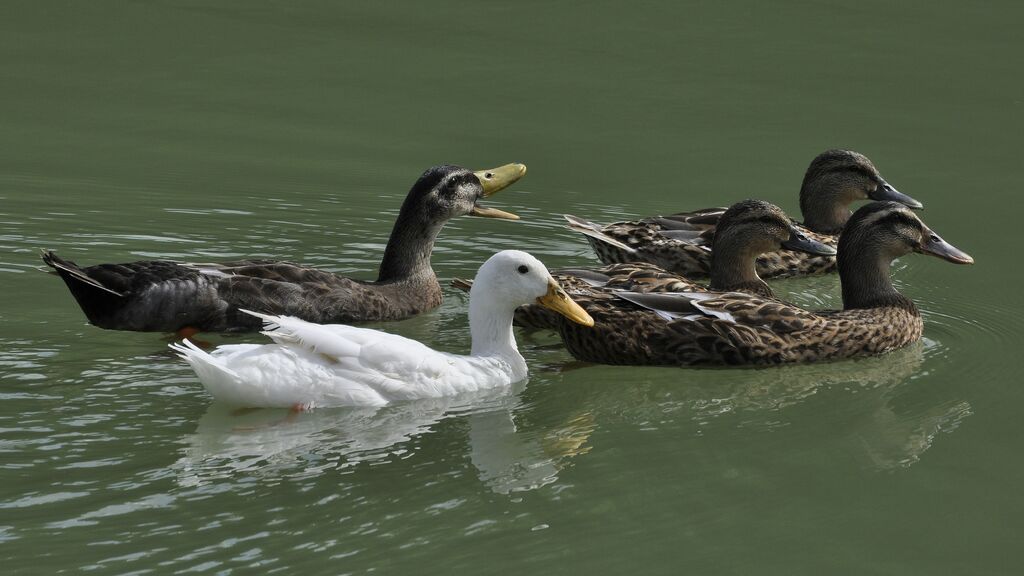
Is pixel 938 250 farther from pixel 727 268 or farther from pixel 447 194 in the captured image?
pixel 447 194

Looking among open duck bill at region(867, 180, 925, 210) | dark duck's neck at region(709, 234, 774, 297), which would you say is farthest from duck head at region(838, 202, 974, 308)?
open duck bill at region(867, 180, 925, 210)

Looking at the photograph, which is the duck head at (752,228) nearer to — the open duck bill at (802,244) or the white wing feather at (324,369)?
the open duck bill at (802,244)

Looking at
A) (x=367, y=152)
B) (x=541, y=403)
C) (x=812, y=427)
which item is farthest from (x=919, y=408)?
(x=367, y=152)

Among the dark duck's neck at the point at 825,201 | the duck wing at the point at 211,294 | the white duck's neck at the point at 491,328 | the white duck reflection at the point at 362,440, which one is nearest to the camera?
the white duck reflection at the point at 362,440

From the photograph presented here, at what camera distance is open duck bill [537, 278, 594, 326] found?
866 centimetres

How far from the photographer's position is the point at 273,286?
9680 mm

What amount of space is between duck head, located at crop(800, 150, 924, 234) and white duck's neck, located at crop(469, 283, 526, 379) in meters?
4.42

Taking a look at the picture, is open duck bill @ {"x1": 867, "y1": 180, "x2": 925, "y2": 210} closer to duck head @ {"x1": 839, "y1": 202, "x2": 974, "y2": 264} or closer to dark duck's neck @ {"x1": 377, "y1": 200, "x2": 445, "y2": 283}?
duck head @ {"x1": 839, "y1": 202, "x2": 974, "y2": 264}

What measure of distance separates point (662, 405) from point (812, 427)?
788 mm

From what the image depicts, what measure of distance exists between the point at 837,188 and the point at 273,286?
4.77 m

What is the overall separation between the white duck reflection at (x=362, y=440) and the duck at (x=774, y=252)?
3.30 meters

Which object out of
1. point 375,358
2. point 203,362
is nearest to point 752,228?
point 375,358

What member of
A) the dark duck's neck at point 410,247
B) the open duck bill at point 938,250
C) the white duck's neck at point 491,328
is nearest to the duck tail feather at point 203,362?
the white duck's neck at point 491,328

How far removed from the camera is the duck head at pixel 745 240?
10258mm
